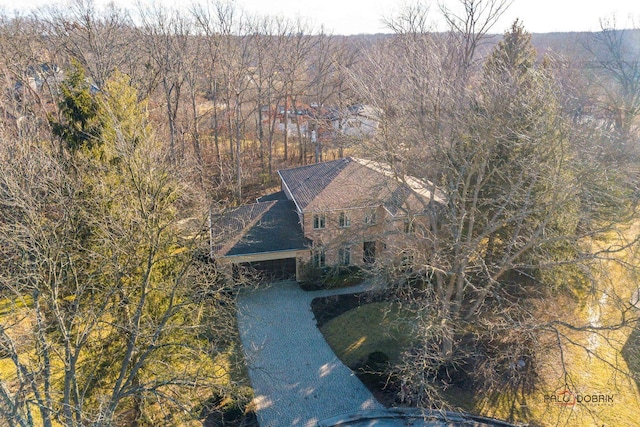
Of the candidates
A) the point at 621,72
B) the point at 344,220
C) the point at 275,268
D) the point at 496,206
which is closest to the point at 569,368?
the point at 496,206

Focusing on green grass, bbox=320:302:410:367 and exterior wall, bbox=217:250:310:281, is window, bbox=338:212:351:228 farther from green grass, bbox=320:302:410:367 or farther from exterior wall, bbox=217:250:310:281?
green grass, bbox=320:302:410:367

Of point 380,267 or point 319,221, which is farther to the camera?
point 319,221

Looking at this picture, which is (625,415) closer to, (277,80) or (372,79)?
(372,79)

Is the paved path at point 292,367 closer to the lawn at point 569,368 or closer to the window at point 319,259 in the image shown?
the lawn at point 569,368

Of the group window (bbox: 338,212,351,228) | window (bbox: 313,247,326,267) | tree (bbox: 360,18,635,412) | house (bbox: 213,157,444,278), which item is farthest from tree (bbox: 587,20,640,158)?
window (bbox: 313,247,326,267)

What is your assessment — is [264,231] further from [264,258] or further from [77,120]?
[77,120]

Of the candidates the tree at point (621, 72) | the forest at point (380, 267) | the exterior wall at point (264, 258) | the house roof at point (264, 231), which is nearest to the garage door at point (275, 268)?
the exterior wall at point (264, 258)

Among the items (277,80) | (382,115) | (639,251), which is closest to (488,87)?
(382,115)
